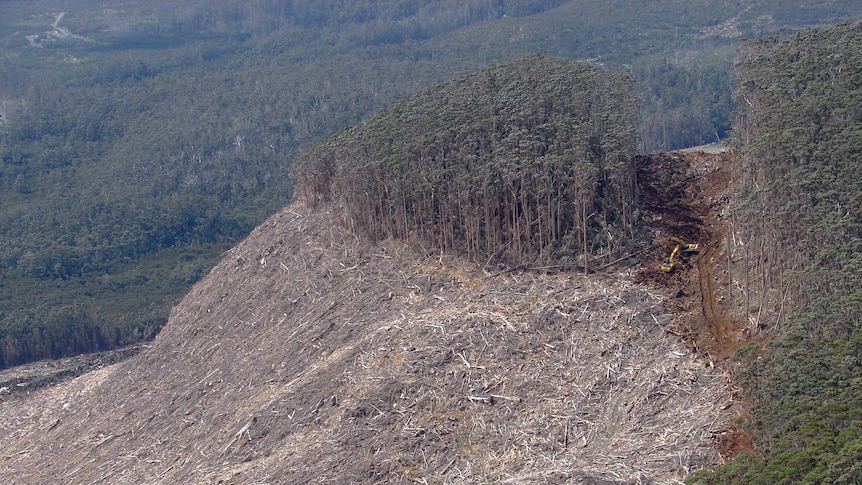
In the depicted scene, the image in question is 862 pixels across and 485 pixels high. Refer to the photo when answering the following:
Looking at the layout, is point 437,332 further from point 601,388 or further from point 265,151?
point 265,151

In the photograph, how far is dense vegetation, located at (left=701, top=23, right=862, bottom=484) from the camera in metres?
26.2

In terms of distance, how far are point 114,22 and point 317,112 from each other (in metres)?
47.6

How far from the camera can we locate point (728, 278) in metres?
36.6

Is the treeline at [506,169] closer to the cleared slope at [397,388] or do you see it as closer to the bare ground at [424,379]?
the bare ground at [424,379]

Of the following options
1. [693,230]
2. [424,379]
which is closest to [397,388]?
[424,379]

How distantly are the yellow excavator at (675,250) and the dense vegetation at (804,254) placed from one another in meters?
2.19

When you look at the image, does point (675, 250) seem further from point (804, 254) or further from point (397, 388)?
point (397, 388)

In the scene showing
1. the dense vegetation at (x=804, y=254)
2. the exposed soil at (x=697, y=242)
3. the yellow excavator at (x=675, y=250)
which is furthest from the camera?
the yellow excavator at (x=675, y=250)

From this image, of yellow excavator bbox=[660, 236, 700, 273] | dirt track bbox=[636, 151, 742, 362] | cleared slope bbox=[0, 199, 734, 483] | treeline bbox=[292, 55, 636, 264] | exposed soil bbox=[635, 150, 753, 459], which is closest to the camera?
cleared slope bbox=[0, 199, 734, 483]

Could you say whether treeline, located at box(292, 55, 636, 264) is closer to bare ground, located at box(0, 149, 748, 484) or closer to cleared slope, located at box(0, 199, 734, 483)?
bare ground, located at box(0, 149, 748, 484)

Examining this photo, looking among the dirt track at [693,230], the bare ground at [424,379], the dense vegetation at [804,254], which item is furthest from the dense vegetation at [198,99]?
the dense vegetation at [804,254]

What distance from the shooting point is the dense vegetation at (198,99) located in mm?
86750

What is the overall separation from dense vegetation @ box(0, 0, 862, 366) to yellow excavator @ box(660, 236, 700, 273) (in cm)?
4536

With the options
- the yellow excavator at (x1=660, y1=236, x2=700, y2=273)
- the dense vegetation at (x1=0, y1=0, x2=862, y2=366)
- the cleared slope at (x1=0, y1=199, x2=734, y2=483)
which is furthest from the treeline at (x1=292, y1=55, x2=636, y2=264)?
the dense vegetation at (x1=0, y1=0, x2=862, y2=366)
